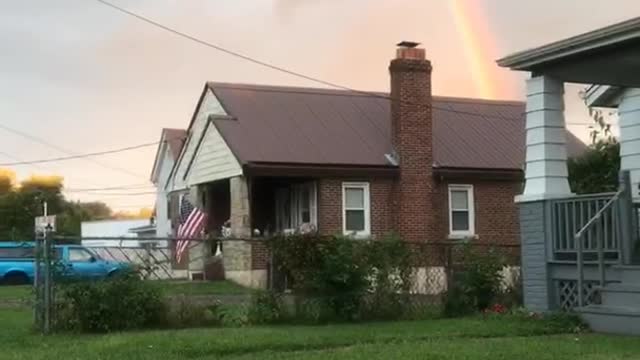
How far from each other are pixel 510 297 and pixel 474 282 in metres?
0.74

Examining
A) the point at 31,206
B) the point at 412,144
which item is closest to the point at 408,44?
the point at 412,144

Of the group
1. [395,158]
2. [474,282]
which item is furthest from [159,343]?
[395,158]

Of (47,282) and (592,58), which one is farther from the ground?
(592,58)

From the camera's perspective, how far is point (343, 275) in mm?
14359

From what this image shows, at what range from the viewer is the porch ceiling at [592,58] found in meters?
12.7

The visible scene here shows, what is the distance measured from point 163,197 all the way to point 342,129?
1450cm

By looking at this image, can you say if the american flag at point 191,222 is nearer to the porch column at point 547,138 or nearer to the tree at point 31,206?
the porch column at point 547,138

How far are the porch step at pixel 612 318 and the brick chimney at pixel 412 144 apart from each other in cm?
1429

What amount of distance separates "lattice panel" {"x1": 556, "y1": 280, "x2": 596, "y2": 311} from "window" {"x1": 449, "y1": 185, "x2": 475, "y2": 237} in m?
14.0

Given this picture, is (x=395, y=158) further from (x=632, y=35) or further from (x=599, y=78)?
(x=632, y=35)

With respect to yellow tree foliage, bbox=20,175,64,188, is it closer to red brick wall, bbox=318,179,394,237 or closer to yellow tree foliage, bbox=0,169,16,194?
yellow tree foliage, bbox=0,169,16,194

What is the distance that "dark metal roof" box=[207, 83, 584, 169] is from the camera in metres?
26.9

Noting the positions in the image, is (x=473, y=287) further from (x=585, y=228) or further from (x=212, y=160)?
(x=212, y=160)

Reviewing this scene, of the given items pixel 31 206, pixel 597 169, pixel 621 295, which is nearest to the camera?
pixel 621 295
